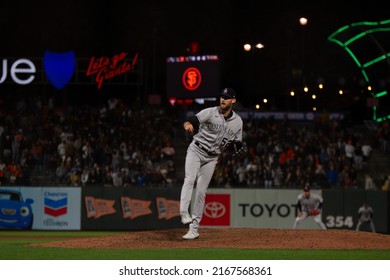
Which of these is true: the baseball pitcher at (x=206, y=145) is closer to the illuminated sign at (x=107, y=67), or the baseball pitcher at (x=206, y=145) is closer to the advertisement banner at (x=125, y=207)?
the advertisement banner at (x=125, y=207)

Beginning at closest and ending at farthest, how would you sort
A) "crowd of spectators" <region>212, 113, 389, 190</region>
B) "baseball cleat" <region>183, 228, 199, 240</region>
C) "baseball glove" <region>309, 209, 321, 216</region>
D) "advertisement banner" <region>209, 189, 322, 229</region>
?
"baseball cleat" <region>183, 228, 199, 240</region>
"baseball glove" <region>309, 209, 321, 216</region>
"advertisement banner" <region>209, 189, 322, 229</region>
"crowd of spectators" <region>212, 113, 389, 190</region>

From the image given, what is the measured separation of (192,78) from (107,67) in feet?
30.4

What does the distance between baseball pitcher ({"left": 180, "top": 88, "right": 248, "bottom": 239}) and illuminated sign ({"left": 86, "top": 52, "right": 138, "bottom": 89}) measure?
89.1ft

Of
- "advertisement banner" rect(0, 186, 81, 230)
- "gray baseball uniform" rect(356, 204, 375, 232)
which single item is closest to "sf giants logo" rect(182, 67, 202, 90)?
"advertisement banner" rect(0, 186, 81, 230)

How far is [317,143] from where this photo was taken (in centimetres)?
3117

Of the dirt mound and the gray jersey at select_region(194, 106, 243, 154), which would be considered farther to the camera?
the gray jersey at select_region(194, 106, 243, 154)

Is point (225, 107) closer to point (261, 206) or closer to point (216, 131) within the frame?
point (216, 131)

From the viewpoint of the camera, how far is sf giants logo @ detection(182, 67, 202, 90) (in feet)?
154

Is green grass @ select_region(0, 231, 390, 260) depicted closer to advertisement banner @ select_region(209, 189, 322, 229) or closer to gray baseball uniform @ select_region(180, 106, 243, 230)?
gray baseball uniform @ select_region(180, 106, 243, 230)

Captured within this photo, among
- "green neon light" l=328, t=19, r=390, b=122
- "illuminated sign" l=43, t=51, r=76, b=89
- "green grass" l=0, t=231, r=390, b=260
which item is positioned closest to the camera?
"green grass" l=0, t=231, r=390, b=260

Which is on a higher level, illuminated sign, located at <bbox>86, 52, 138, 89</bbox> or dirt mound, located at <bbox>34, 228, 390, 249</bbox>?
illuminated sign, located at <bbox>86, 52, 138, 89</bbox>

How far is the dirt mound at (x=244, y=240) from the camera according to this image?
11188mm

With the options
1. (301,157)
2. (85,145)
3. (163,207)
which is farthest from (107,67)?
(163,207)

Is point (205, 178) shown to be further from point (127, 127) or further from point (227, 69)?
point (227, 69)
